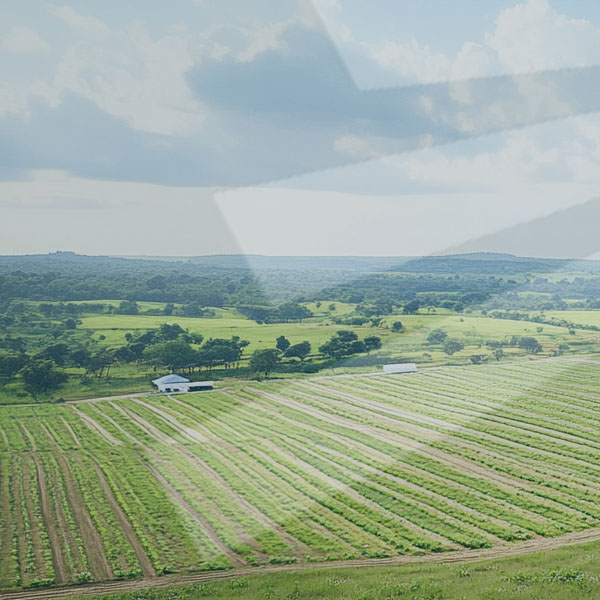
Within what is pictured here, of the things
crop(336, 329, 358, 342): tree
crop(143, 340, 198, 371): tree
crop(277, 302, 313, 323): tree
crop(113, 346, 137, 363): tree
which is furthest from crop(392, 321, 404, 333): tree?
crop(113, 346, 137, 363): tree

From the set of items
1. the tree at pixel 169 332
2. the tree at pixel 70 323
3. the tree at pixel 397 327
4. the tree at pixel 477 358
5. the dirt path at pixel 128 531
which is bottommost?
the tree at pixel 477 358

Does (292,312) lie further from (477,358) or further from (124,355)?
(477,358)

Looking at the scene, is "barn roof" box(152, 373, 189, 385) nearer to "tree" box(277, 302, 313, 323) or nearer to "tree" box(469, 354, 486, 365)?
"tree" box(469, 354, 486, 365)

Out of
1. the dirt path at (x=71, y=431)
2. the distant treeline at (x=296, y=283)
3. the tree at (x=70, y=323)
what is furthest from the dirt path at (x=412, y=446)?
the distant treeline at (x=296, y=283)

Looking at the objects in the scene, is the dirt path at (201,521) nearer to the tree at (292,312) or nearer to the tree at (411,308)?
the tree at (292,312)

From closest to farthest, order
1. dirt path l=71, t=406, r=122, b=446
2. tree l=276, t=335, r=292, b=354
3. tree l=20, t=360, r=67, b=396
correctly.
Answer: dirt path l=71, t=406, r=122, b=446, tree l=20, t=360, r=67, b=396, tree l=276, t=335, r=292, b=354

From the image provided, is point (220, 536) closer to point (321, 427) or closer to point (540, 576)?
point (540, 576)
